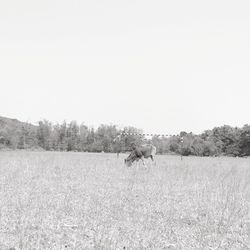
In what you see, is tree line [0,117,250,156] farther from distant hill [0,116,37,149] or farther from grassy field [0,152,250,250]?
grassy field [0,152,250,250]

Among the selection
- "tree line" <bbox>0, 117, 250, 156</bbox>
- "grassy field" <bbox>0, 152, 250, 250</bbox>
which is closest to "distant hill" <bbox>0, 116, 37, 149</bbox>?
"tree line" <bbox>0, 117, 250, 156</bbox>

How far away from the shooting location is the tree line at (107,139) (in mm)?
55438

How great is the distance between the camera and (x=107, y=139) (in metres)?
62.9

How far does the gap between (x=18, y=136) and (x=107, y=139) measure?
13.5 metres

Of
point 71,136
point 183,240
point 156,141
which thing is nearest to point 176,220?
point 183,240

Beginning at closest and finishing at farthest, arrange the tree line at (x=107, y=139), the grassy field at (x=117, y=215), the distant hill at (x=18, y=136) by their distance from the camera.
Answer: the grassy field at (x=117, y=215)
the tree line at (x=107, y=139)
the distant hill at (x=18, y=136)

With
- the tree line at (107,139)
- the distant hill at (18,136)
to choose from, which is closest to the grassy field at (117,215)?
the tree line at (107,139)

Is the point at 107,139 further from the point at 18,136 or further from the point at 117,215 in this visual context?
the point at 117,215

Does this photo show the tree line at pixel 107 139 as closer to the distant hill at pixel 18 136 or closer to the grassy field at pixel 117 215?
the distant hill at pixel 18 136

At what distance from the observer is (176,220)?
7898 mm

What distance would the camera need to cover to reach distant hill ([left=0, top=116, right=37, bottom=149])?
5875cm

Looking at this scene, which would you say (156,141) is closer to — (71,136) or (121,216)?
(71,136)

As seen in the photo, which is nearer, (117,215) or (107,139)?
(117,215)

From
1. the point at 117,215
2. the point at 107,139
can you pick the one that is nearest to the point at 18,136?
the point at 107,139
